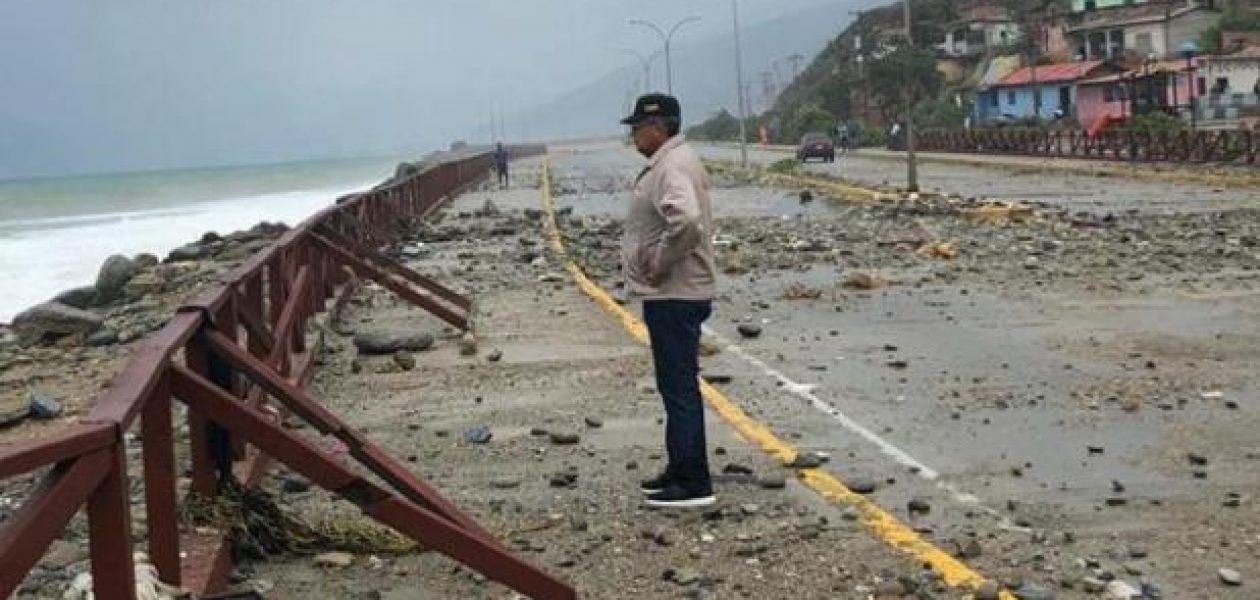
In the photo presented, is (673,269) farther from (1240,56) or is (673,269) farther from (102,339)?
(1240,56)

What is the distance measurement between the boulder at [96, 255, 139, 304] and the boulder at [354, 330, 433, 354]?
39.8ft

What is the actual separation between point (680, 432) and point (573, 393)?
3231 mm

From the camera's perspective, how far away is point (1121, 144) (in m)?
47.8

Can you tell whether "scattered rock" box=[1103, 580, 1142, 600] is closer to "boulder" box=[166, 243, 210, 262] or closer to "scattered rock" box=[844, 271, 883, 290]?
"scattered rock" box=[844, 271, 883, 290]

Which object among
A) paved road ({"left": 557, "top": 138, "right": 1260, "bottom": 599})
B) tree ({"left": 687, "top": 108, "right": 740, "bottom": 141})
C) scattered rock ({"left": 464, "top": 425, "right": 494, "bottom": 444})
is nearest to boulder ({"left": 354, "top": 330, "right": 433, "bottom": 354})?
paved road ({"left": 557, "top": 138, "right": 1260, "bottom": 599})

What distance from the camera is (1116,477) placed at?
698 cm

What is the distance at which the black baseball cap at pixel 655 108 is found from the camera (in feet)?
21.4

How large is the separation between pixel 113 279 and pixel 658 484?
19530mm

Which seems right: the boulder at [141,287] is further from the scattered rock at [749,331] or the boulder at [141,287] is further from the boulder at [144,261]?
the scattered rock at [749,331]

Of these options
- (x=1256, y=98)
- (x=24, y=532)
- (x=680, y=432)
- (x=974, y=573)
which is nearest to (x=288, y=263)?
(x=680, y=432)

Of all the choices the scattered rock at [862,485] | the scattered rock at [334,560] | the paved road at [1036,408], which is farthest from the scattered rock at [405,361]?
the scattered rock at [334,560]

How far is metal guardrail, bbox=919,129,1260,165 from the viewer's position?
3938cm

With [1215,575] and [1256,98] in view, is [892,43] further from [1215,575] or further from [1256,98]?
[1215,575]

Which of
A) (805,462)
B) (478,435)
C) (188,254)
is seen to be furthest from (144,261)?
(805,462)
